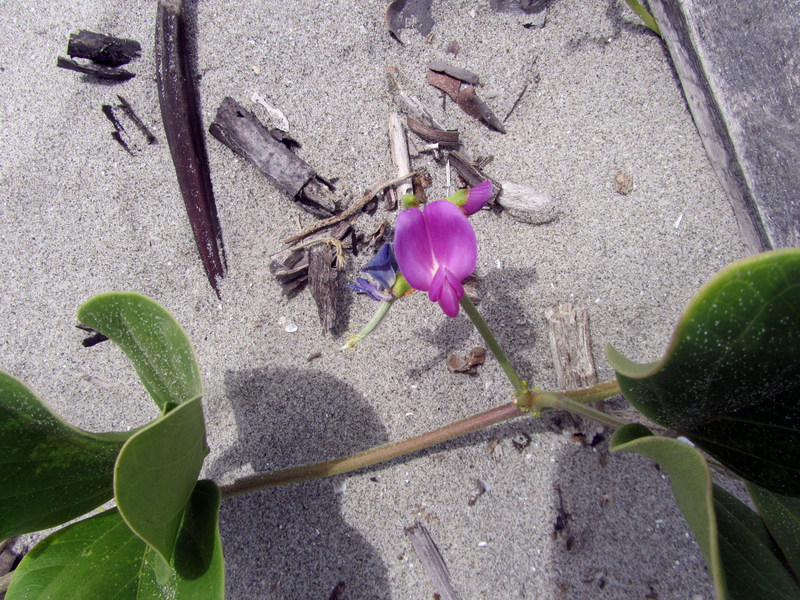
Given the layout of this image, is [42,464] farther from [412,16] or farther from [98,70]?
[412,16]

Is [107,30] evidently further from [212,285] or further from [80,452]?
[80,452]

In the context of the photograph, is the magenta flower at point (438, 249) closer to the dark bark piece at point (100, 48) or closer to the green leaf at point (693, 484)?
the green leaf at point (693, 484)

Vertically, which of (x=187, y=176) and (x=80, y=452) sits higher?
(x=187, y=176)

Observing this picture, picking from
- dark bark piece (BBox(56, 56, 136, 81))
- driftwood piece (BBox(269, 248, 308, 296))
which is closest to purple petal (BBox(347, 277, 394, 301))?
driftwood piece (BBox(269, 248, 308, 296))

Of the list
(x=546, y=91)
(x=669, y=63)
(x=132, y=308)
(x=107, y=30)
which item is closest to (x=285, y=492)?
(x=132, y=308)

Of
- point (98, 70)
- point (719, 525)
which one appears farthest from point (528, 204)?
point (98, 70)

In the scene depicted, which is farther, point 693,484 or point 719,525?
point 719,525
